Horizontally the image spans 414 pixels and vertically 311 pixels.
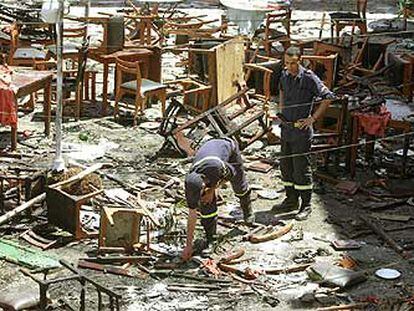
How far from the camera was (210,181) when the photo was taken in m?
9.62

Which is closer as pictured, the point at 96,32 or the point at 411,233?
the point at 411,233

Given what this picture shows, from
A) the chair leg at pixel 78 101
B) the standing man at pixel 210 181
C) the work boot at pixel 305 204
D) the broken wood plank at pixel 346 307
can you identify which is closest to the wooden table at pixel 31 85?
the chair leg at pixel 78 101

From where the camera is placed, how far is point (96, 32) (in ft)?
67.6

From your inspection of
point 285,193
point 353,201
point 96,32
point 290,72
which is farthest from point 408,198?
point 96,32

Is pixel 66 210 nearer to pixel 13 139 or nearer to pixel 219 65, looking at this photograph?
pixel 13 139

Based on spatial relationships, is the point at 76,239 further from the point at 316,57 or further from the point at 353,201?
the point at 316,57

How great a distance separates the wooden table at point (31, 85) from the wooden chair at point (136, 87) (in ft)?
3.93

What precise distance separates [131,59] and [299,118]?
500 cm

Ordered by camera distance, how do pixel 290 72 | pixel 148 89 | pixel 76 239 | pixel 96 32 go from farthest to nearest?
pixel 96 32 < pixel 148 89 < pixel 290 72 < pixel 76 239

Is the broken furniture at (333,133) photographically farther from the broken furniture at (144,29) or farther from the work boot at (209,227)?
the broken furniture at (144,29)

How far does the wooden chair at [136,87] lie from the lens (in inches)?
554

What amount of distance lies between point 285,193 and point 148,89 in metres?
3.56

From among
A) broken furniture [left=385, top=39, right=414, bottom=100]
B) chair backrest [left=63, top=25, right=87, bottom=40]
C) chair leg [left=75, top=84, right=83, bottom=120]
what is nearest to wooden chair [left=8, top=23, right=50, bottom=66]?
chair backrest [left=63, top=25, right=87, bottom=40]

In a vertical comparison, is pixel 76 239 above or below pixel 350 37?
below
